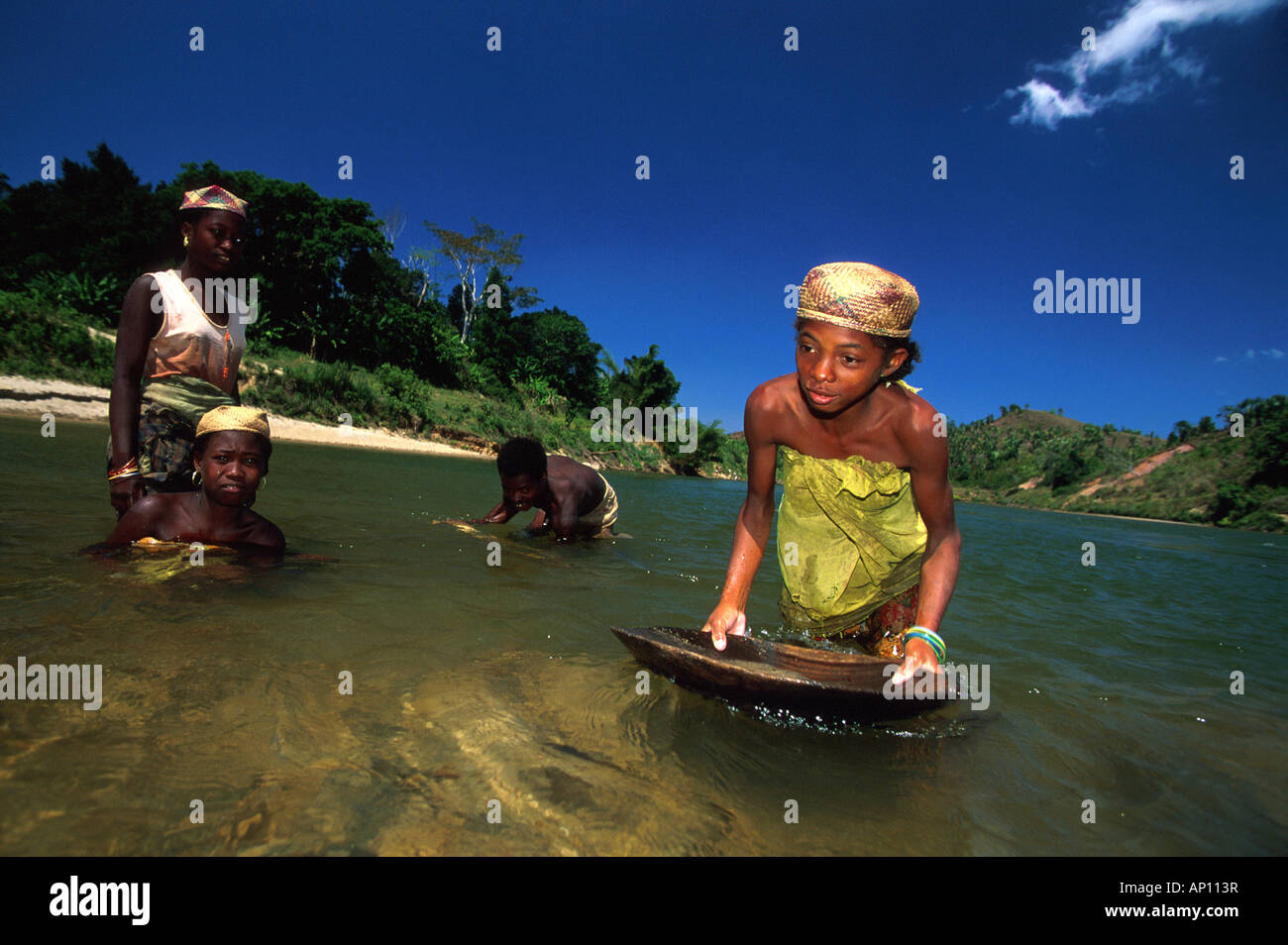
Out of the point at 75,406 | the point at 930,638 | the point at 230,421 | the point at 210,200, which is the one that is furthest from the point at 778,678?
the point at 75,406

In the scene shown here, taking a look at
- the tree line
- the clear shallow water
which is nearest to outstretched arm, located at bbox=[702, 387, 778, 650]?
the clear shallow water

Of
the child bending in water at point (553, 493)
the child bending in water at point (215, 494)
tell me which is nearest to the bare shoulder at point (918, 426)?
the child bending in water at point (215, 494)

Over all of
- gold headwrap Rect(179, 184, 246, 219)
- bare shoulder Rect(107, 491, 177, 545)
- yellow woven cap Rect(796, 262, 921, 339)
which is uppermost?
gold headwrap Rect(179, 184, 246, 219)

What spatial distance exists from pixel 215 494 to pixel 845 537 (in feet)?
10.6

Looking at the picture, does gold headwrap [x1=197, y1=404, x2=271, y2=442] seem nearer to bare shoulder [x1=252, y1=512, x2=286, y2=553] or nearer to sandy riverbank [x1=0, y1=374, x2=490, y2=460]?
bare shoulder [x1=252, y1=512, x2=286, y2=553]

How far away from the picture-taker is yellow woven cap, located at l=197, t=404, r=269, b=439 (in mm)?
3074

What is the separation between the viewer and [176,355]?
3215 mm

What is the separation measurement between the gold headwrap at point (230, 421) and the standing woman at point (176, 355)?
0.29 m

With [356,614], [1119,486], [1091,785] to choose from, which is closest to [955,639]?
[1091,785]

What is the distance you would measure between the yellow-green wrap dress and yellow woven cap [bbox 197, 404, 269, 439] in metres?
2.73

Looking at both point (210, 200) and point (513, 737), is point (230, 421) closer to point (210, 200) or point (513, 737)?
point (210, 200)
